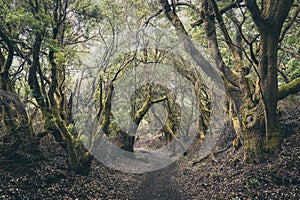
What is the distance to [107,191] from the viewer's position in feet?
29.6

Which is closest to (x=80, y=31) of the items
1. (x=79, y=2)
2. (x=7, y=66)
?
(x=79, y=2)

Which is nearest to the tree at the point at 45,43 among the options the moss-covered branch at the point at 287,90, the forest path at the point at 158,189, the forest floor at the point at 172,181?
the forest floor at the point at 172,181

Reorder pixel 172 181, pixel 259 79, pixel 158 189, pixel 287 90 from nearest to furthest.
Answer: pixel 259 79, pixel 287 90, pixel 158 189, pixel 172 181

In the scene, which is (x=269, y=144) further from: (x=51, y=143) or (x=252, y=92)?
(x=51, y=143)

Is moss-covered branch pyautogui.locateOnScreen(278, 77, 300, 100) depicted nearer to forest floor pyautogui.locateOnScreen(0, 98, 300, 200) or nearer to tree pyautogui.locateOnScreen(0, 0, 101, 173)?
forest floor pyautogui.locateOnScreen(0, 98, 300, 200)

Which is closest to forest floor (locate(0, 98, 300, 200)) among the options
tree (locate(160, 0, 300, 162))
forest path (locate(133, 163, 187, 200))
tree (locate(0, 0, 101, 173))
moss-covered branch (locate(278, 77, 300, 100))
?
forest path (locate(133, 163, 187, 200))

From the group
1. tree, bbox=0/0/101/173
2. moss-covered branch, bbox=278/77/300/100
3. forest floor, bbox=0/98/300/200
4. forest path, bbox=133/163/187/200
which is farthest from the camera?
forest path, bbox=133/163/187/200

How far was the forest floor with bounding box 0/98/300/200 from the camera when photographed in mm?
6457

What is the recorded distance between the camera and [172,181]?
1176cm

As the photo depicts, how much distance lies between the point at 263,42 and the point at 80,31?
823 centimetres

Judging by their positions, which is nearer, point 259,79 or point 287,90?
point 259,79

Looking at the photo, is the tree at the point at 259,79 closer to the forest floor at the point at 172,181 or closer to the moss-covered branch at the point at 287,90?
the moss-covered branch at the point at 287,90

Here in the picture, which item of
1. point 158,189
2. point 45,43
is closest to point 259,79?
point 158,189

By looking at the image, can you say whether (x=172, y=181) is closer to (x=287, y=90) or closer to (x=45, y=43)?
(x=287, y=90)
